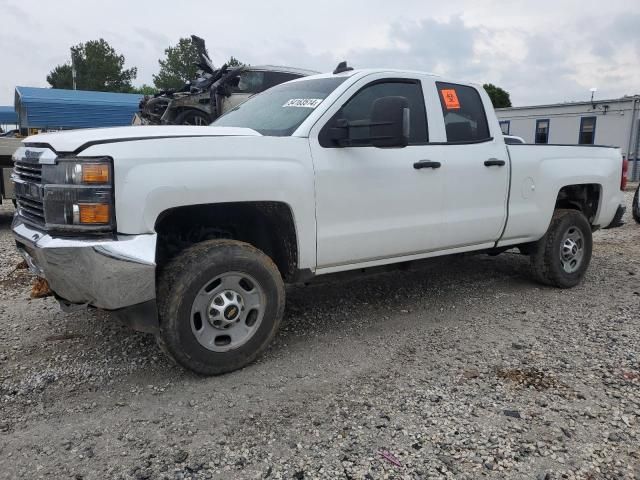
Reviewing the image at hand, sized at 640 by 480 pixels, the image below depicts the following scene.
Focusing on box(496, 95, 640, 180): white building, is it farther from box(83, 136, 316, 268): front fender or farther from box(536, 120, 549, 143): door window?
box(83, 136, 316, 268): front fender

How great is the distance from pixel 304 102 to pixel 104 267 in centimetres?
185

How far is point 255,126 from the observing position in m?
3.83

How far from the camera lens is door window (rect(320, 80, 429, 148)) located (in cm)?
355

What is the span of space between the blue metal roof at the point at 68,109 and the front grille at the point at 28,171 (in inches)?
730

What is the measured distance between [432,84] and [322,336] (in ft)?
7.14

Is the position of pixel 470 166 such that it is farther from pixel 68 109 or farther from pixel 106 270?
pixel 68 109

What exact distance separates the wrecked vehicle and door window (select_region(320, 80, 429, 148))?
5.61 m

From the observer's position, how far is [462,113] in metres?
4.43

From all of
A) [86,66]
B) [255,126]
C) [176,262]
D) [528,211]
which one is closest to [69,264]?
[176,262]

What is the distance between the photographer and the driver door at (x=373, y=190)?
3.53 m

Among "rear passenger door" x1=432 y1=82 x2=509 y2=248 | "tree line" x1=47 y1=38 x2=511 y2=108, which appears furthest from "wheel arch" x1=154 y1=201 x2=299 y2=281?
"tree line" x1=47 y1=38 x2=511 y2=108

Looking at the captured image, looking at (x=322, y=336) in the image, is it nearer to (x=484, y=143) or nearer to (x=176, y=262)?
(x=176, y=262)

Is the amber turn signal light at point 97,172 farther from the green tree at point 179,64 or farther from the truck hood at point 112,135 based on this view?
the green tree at point 179,64

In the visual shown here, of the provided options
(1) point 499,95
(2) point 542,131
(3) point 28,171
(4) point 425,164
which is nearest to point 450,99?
(4) point 425,164
